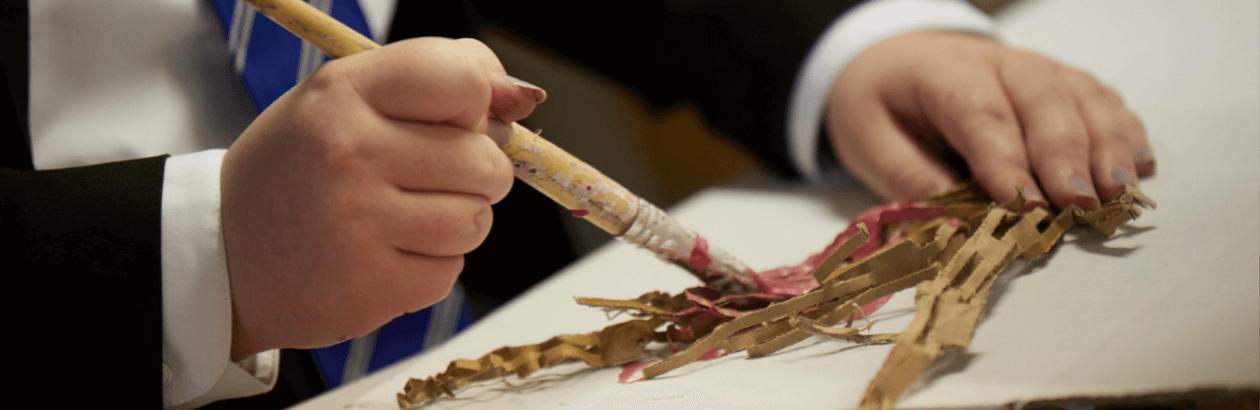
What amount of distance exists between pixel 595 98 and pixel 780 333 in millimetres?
914

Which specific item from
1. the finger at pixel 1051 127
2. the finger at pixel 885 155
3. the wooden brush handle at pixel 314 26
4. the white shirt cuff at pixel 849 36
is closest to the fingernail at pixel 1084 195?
the finger at pixel 1051 127

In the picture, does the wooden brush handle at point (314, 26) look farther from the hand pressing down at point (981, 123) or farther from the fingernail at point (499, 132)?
the hand pressing down at point (981, 123)

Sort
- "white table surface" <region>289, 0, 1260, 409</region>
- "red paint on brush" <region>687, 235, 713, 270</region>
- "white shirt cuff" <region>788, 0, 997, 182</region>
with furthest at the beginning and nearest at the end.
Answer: "white shirt cuff" <region>788, 0, 997, 182</region> < "red paint on brush" <region>687, 235, 713, 270</region> < "white table surface" <region>289, 0, 1260, 409</region>

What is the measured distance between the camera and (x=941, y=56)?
0.53 metres

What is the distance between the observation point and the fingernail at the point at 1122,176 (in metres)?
0.40

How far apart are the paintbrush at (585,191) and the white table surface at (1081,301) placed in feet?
0.21

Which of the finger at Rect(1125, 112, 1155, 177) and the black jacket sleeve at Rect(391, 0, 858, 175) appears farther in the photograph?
the black jacket sleeve at Rect(391, 0, 858, 175)

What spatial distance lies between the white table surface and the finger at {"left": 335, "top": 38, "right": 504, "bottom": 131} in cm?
13

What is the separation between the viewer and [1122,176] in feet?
1.31

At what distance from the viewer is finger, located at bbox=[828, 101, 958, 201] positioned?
0.51 m

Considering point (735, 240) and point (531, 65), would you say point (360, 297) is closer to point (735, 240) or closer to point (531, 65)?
point (735, 240)

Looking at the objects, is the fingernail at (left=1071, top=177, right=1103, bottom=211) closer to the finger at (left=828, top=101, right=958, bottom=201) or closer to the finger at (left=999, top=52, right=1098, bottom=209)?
the finger at (left=999, top=52, right=1098, bottom=209)

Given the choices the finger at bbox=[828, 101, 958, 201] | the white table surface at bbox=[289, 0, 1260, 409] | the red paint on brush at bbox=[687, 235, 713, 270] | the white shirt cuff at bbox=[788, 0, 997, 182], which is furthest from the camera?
the white shirt cuff at bbox=[788, 0, 997, 182]

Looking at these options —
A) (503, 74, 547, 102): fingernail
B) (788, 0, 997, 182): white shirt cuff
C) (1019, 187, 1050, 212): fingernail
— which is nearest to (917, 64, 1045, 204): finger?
(1019, 187, 1050, 212): fingernail
